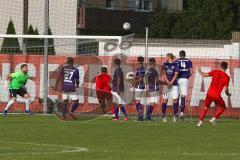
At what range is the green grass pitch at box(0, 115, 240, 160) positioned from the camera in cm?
1480

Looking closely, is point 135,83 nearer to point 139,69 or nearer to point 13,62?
point 139,69

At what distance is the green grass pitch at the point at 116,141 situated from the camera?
48.5ft

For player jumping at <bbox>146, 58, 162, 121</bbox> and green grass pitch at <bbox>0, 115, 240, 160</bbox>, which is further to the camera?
player jumping at <bbox>146, 58, 162, 121</bbox>

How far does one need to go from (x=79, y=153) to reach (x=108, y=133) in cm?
554

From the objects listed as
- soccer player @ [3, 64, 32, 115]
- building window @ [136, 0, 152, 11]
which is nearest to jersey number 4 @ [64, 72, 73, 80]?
soccer player @ [3, 64, 32, 115]

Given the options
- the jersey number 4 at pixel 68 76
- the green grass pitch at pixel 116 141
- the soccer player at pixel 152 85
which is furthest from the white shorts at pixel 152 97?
the green grass pitch at pixel 116 141

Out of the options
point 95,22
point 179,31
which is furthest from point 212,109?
point 179,31

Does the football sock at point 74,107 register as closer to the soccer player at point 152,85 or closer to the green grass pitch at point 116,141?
the green grass pitch at point 116,141

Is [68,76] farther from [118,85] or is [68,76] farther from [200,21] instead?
[200,21]

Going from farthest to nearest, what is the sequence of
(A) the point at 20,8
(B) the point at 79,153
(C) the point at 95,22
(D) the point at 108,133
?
(C) the point at 95,22, (A) the point at 20,8, (D) the point at 108,133, (B) the point at 79,153

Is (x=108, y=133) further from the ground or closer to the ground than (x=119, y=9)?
closer to the ground

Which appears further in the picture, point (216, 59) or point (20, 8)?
point (20, 8)

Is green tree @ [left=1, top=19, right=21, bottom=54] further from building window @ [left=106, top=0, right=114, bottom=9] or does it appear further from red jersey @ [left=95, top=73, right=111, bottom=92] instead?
building window @ [left=106, top=0, right=114, bottom=9]

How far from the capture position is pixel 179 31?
7425 centimetres
